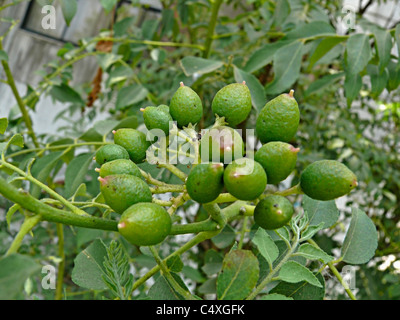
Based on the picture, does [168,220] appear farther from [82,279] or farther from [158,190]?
[82,279]

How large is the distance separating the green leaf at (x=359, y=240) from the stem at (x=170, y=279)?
0.62 feet

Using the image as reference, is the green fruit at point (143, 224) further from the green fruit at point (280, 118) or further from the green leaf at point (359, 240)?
the green leaf at point (359, 240)

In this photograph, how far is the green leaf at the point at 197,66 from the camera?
732mm

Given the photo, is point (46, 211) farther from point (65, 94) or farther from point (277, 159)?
point (65, 94)

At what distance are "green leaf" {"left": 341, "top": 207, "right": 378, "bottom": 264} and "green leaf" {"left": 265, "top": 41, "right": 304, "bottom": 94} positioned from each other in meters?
0.33

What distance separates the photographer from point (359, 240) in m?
0.46

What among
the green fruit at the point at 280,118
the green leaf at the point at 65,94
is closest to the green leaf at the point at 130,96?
the green leaf at the point at 65,94

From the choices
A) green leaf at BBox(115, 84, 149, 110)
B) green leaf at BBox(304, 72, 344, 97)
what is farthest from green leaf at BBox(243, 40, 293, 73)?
green leaf at BBox(115, 84, 149, 110)

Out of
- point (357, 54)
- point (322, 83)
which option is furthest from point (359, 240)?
point (322, 83)

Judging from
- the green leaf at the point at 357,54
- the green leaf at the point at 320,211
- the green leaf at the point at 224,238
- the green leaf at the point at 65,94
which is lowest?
the green leaf at the point at 224,238

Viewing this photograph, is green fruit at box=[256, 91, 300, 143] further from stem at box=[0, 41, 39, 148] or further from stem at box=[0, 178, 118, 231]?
stem at box=[0, 41, 39, 148]

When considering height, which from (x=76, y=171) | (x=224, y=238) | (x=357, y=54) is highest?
(x=357, y=54)

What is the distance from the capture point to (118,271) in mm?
386

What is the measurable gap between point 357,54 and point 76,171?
20.0 inches
